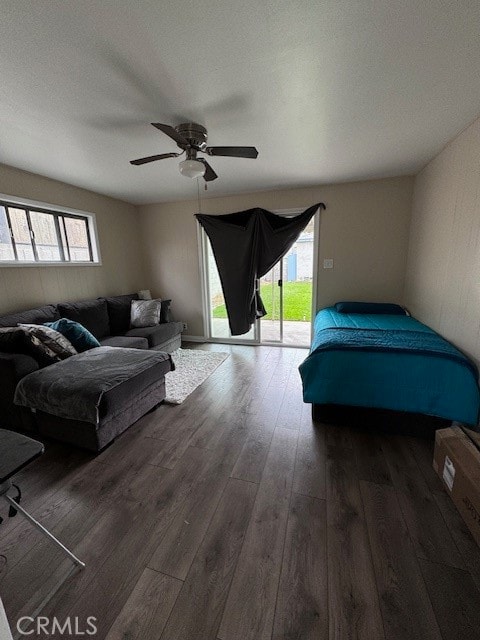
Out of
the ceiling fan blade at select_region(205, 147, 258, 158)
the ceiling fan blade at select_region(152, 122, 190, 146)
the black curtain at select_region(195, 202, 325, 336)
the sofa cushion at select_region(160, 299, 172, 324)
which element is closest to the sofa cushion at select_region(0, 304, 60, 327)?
the sofa cushion at select_region(160, 299, 172, 324)

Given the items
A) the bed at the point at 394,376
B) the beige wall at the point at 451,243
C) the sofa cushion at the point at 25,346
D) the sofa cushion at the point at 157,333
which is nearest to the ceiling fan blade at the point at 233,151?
the bed at the point at 394,376

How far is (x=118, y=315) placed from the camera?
3.65 metres

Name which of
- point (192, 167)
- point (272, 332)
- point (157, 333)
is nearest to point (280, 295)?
point (272, 332)

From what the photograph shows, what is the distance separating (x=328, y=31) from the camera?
1237 millimetres

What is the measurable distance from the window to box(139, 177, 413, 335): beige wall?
1.34 m

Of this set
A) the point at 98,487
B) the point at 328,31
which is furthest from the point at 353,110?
the point at 98,487

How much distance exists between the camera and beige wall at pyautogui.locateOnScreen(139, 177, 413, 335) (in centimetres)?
344

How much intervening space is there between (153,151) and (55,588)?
3080 millimetres

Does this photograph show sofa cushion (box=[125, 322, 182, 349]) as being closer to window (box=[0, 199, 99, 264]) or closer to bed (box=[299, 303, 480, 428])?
window (box=[0, 199, 99, 264])

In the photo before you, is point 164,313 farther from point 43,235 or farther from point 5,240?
point 5,240

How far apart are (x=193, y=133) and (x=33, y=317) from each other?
246 centimetres

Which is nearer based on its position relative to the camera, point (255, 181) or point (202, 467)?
point (202, 467)

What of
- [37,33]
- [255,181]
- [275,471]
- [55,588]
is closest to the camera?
[55,588]

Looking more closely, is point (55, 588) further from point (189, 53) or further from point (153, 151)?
point (153, 151)
